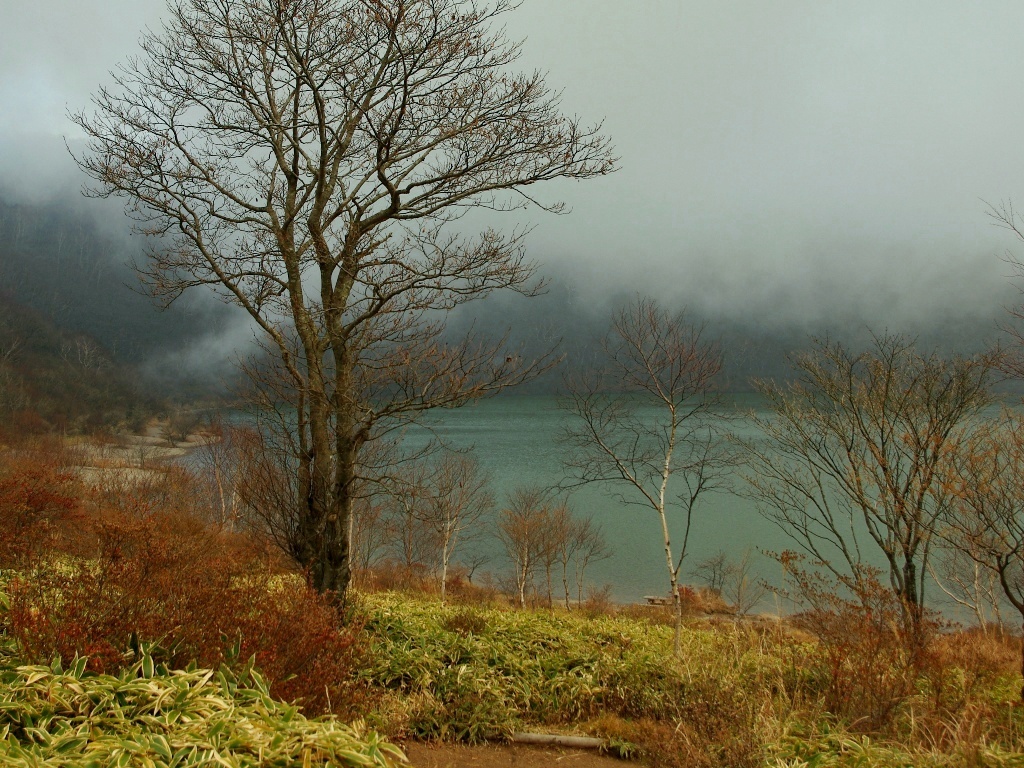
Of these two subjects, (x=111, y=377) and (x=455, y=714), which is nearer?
(x=455, y=714)

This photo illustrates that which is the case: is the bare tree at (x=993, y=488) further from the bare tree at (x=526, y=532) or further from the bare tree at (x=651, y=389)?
the bare tree at (x=526, y=532)

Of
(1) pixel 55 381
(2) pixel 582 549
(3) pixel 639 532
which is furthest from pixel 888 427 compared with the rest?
(1) pixel 55 381

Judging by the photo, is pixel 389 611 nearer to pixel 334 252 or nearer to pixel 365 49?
pixel 334 252

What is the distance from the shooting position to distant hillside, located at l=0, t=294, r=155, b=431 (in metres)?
54.2

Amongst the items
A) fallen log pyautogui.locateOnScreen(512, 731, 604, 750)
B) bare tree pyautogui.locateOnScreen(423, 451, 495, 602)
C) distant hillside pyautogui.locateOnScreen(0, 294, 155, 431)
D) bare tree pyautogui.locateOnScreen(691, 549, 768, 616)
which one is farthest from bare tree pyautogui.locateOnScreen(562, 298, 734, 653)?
distant hillside pyautogui.locateOnScreen(0, 294, 155, 431)

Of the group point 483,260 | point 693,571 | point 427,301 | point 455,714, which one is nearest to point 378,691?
point 455,714

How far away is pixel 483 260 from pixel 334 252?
1583 millimetres

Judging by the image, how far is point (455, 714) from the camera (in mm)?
6133

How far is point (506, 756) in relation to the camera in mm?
5688

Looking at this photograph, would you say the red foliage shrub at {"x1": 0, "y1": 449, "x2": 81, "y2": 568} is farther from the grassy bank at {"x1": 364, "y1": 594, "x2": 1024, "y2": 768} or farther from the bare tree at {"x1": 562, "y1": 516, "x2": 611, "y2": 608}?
the bare tree at {"x1": 562, "y1": 516, "x2": 611, "y2": 608}

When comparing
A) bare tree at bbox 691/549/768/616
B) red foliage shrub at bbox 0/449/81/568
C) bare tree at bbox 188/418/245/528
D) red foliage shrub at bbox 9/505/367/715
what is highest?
red foliage shrub at bbox 9/505/367/715

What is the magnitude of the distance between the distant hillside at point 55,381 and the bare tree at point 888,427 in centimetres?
5138

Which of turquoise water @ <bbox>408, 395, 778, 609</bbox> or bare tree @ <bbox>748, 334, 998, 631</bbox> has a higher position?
bare tree @ <bbox>748, 334, 998, 631</bbox>

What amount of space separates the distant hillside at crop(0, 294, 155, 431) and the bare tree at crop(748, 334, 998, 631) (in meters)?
51.4
